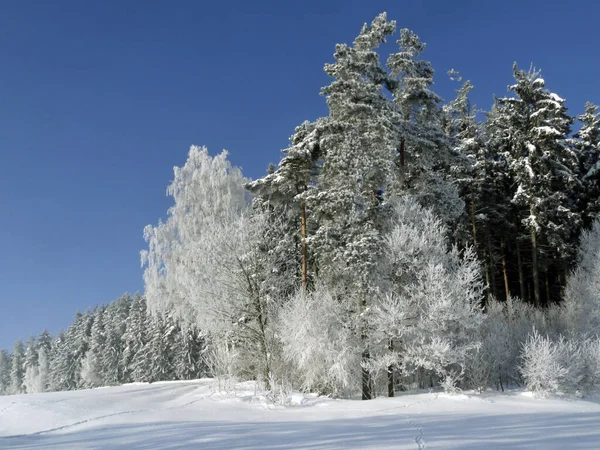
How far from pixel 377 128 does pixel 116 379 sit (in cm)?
4911

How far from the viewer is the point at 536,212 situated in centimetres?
2883

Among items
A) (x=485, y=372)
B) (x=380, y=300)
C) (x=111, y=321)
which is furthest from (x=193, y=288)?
(x=111, y=321)

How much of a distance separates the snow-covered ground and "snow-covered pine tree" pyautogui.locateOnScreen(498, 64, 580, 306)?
11960 mm

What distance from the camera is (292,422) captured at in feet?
43.0

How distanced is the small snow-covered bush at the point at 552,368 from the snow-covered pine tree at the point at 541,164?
290 inches

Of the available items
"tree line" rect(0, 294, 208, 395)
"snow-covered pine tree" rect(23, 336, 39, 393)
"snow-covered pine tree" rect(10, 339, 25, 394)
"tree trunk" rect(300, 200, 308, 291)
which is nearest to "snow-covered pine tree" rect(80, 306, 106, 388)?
"tree line" rect(0, 294, 208, 395)

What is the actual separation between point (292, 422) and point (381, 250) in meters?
9.92

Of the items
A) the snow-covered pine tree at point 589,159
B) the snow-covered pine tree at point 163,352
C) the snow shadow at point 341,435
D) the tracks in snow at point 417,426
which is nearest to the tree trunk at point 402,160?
the tracks in snow at point 417,426

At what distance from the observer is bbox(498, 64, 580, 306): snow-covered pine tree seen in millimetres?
28297

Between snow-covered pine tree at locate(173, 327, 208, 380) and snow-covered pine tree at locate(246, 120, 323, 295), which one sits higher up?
snow-covered pine tree at locate(246, 120, 323, 295)

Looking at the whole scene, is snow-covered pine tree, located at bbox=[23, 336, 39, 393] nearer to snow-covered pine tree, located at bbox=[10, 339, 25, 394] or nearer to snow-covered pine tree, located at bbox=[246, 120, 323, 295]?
snow-covered pine tree, located at bbox=[10, 339, 25, 394]

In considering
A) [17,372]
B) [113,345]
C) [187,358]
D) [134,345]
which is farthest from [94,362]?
[17,372]

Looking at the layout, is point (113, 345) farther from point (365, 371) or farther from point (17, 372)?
point (365, 371)

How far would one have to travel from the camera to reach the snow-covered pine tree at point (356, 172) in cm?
2020
